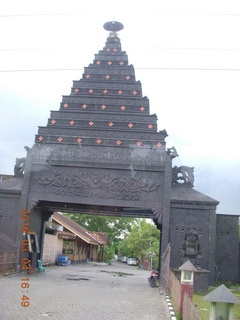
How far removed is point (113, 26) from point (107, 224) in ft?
121

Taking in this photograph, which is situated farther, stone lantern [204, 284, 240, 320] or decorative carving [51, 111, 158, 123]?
decorative carving [51, 111, 158, 123]

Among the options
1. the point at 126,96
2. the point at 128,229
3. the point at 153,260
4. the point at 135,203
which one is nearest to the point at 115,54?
the point at 126,96

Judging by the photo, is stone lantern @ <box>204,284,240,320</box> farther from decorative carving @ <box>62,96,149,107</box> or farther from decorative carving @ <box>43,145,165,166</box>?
decorative carving @ <box>62,96,149,107</box>

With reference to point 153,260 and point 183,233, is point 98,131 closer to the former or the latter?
point 183,233

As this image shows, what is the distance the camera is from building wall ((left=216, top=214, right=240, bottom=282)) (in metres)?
18.3

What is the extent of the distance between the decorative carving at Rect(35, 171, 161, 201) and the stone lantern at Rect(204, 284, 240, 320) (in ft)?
41.1

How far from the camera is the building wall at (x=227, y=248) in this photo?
720 inches

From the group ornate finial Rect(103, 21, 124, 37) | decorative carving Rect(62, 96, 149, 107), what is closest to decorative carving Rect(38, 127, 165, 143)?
decorative carving Rect(62, 96, 149, 107)

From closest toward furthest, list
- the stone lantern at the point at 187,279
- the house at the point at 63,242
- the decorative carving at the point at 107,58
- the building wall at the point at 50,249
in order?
the stone lantern at the point at 187,279, the decorative carving at the point at 107,58, the building wall at the point at 50,249, the house at the point at 63,242

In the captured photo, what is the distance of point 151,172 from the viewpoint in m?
18.7

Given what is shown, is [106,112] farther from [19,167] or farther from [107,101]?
[19,167]

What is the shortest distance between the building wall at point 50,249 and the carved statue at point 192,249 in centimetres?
1258

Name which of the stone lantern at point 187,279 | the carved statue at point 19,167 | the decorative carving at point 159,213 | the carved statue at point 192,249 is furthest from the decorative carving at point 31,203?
the stone lantern at point 187,279

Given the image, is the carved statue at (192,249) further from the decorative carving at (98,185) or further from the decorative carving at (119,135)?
the decorative carving at (119,135)
